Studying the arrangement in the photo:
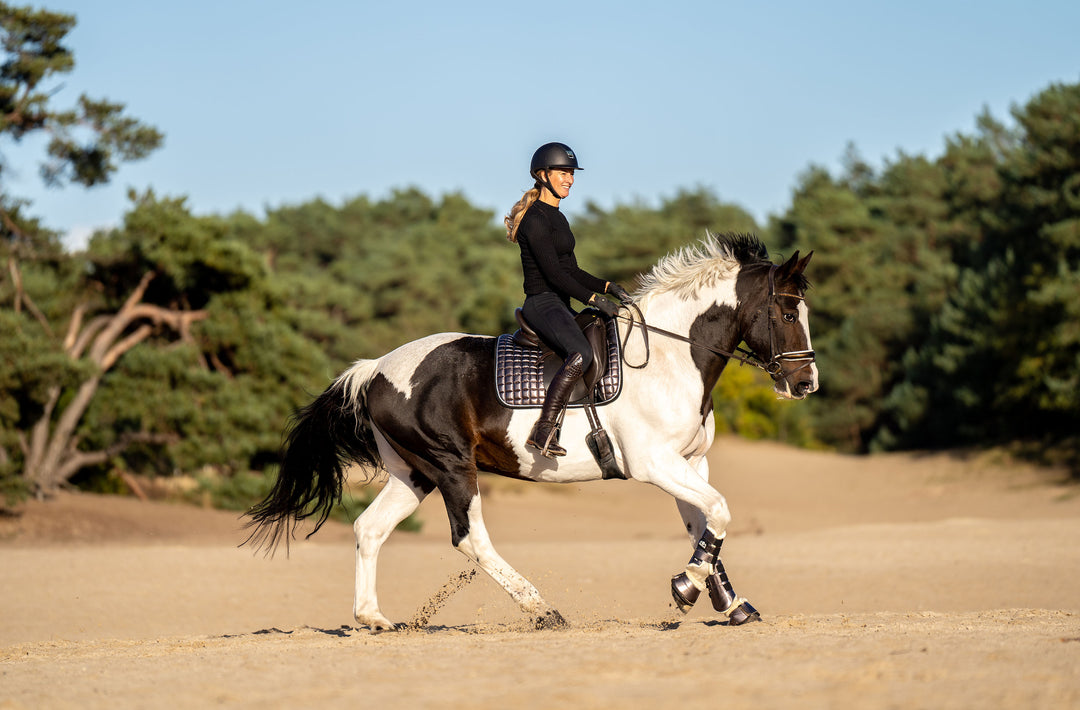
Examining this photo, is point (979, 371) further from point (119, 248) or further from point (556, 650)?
point (556, 650)

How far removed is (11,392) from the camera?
1755cm

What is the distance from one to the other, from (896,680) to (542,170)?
4023 millimetres

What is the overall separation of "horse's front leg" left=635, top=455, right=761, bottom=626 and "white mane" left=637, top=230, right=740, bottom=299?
1.26m

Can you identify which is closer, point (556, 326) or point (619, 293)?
point (556, 326)

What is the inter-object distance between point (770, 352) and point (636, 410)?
963 millimetres

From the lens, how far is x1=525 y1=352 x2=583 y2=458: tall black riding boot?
6.77 metres

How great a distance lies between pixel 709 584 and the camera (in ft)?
21.9

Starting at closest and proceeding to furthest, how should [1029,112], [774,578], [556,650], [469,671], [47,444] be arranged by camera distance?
[469,671] < [556,650] < [774,578] < [47,444] < [1029,112]

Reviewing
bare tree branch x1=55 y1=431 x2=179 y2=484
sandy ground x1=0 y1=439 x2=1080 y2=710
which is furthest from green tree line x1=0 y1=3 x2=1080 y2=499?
sandy ground x1=0 y1=439 x2=1080 y2=710

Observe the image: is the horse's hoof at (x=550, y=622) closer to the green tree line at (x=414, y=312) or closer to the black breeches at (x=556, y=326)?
the black breeches at (x=556, y=326)

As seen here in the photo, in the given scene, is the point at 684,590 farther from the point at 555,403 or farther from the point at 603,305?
the point at 603,305

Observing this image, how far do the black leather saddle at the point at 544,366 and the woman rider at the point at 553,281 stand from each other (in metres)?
0.09

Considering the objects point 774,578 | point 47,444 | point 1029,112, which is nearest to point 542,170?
point 774,578

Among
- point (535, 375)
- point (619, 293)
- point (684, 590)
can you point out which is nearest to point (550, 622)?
point (684, 590)
